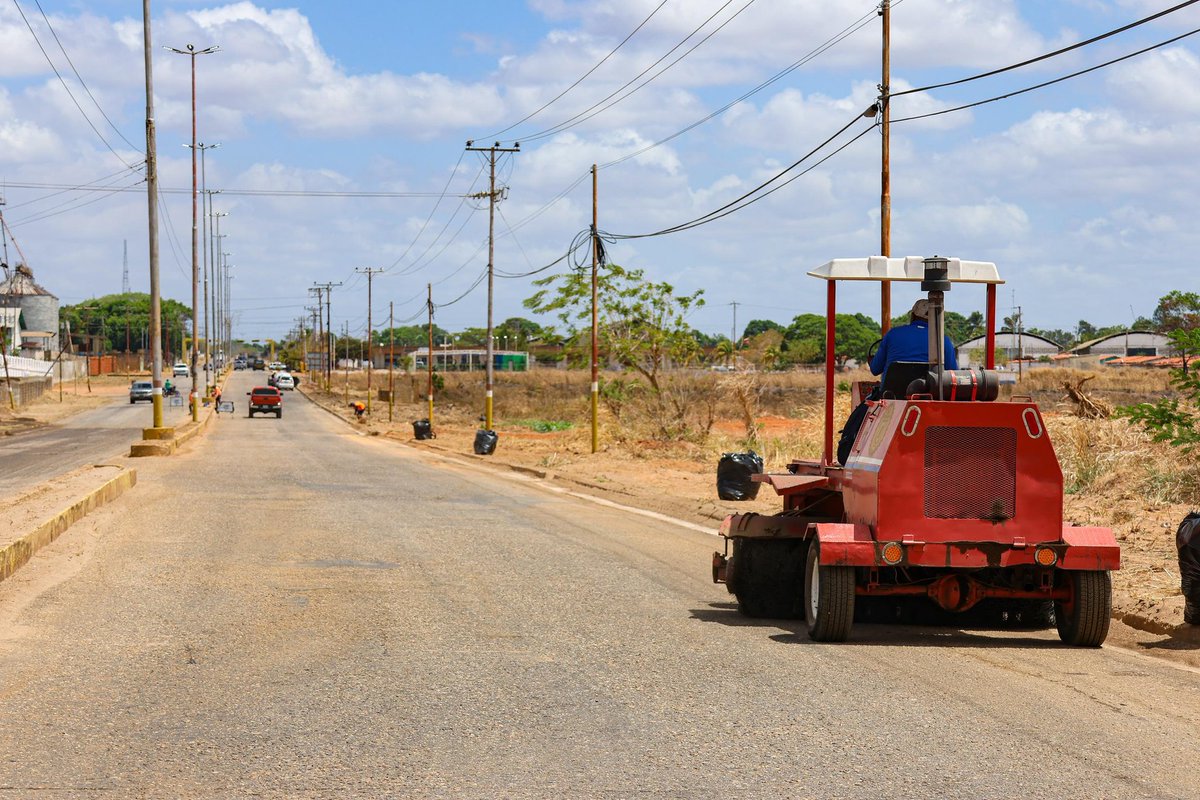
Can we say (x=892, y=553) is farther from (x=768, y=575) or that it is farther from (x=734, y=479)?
(x=734, y=479)

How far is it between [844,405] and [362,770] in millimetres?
24897

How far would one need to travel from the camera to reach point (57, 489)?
18.9 meters

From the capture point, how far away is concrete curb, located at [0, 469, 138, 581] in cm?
1167

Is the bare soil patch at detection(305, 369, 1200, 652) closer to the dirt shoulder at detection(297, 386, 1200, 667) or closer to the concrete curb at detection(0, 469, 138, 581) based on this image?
the dirt shoulder at detection(297, 386, 1200, 667)

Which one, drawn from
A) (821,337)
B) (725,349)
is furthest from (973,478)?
(821,337)

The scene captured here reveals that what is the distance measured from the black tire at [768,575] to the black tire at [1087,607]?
2016 millimetres

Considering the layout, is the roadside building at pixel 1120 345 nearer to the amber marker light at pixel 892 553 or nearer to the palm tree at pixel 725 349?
the palm tree at pixel 725 349

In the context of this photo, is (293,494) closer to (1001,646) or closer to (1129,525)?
(1129,525)

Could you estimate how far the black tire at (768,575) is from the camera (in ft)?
33.2

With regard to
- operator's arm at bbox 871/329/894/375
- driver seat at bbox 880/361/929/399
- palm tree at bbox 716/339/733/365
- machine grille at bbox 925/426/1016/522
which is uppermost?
palm tree at bbox 716/339/733/365

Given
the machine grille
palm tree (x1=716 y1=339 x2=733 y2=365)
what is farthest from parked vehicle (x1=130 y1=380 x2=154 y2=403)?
the machine grille

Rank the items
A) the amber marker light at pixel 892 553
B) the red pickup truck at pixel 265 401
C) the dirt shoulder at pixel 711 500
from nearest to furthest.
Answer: the amber marker light at pixel 892 553 < the dirt shoulder at pixel 711 500 < the red pickup truck at pixel 265 401

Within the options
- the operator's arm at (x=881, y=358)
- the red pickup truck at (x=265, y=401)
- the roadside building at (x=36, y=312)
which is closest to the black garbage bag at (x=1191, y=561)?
the operator's arm at (x=881, y=358)

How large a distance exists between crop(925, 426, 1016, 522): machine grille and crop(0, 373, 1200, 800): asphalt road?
98 cm
